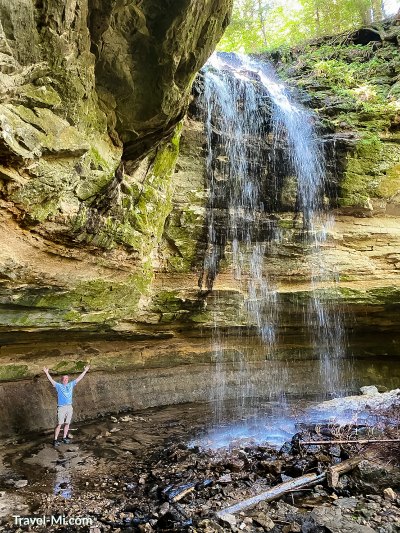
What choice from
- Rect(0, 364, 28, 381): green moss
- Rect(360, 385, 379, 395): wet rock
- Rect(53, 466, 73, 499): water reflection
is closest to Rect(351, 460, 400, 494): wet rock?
Rect(53, 466, 73, 499): water reflection

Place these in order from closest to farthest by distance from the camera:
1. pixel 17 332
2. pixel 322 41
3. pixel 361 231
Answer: pixel 17 332
pixel 361 231
pixel 322 41

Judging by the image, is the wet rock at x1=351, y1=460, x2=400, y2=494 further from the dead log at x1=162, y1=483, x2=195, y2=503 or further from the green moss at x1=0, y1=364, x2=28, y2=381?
the green moss at x1=0, y1=364, x2=28, y2=381

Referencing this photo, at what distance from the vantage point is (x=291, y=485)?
588 centimetres

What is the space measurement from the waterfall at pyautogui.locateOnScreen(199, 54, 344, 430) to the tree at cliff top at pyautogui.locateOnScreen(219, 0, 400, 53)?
9.72m

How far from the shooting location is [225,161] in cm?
1098

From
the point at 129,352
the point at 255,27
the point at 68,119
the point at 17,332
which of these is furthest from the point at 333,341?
the point at 255,27

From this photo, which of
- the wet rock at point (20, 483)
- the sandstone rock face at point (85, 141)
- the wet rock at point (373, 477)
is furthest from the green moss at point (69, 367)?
the wet rock at point (373, 477)

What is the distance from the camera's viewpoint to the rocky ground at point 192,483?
16.3 feet

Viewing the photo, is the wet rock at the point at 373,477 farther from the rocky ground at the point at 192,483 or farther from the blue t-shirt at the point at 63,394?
the blue t-shirt at the point at 63,394

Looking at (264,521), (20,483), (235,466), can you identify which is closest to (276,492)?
(264,521)

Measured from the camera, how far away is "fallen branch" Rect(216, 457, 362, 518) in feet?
17.5

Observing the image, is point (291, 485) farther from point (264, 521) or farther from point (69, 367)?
point (69, 367)

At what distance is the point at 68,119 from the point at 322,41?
14255 mm

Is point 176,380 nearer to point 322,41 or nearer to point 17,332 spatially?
point 17,332
